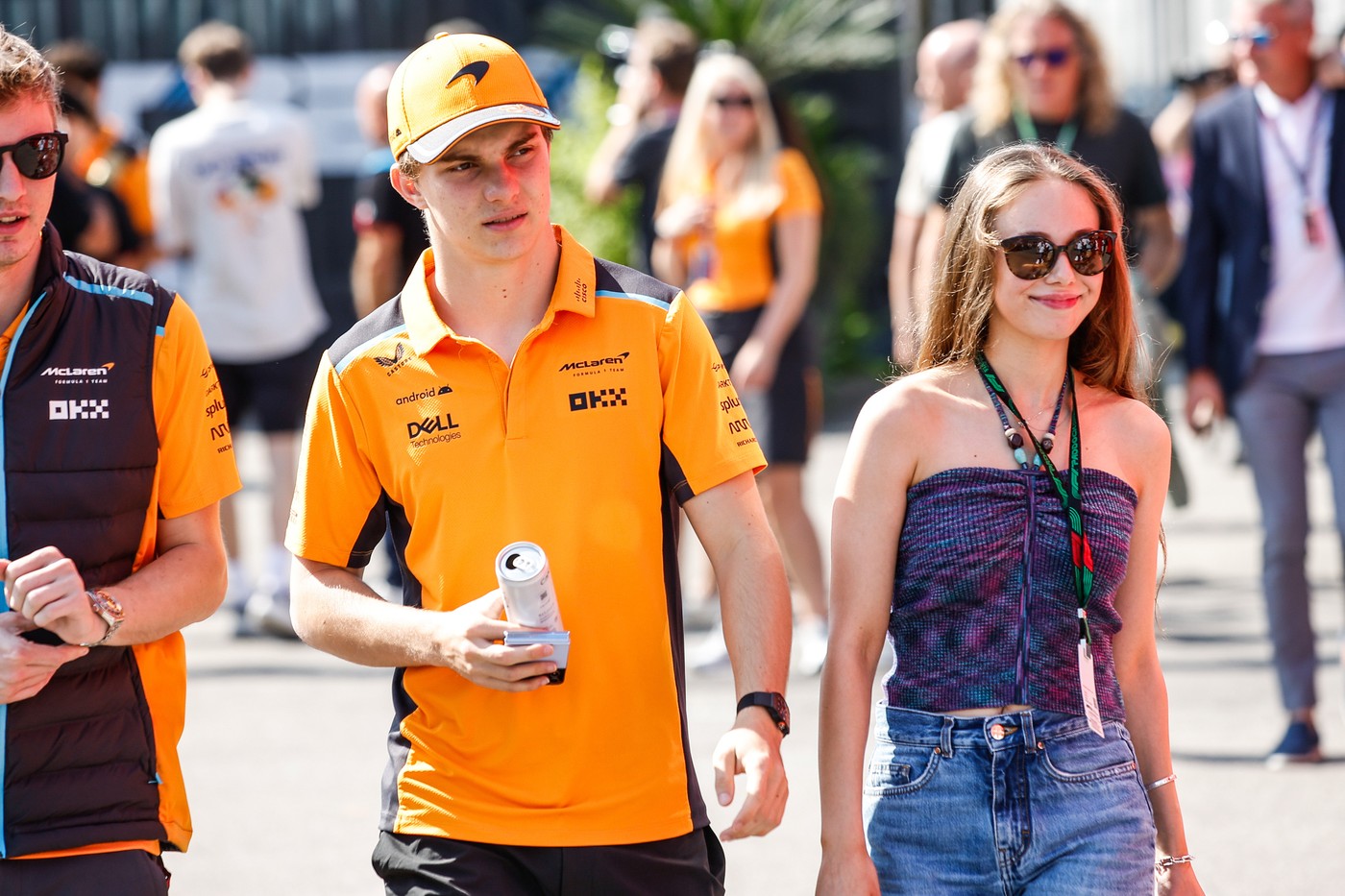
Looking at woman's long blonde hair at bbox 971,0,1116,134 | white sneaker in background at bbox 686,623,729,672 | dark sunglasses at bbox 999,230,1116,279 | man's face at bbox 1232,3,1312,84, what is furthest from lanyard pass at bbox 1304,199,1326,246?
dark sunglasses at bbox 999,230,1116,279

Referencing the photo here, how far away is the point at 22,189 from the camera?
3.13 m

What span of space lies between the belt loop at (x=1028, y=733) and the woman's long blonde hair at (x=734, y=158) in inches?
189

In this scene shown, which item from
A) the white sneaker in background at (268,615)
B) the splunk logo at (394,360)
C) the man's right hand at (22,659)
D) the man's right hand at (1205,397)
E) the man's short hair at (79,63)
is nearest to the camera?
the man's right hand at (22,659)

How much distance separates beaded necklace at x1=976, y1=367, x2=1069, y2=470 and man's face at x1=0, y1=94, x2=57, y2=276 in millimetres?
1664

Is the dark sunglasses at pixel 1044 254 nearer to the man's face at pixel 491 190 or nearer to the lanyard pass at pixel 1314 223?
the man's face at pixel 491 190

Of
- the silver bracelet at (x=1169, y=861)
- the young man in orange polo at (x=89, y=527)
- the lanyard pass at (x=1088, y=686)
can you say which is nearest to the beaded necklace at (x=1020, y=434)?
the lanyard pass at (x=1088, y=686)

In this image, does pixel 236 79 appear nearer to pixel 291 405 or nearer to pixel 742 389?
pixel 291 405

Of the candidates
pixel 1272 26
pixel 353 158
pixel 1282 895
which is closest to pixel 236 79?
pixel 1272 26

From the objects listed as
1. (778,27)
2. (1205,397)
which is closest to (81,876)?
(1205,397)

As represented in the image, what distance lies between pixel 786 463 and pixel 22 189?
507 cm

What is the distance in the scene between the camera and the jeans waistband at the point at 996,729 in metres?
3.20

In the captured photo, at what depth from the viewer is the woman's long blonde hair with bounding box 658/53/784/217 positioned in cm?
781

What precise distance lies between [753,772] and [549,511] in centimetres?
54

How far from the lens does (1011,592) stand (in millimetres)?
3289
